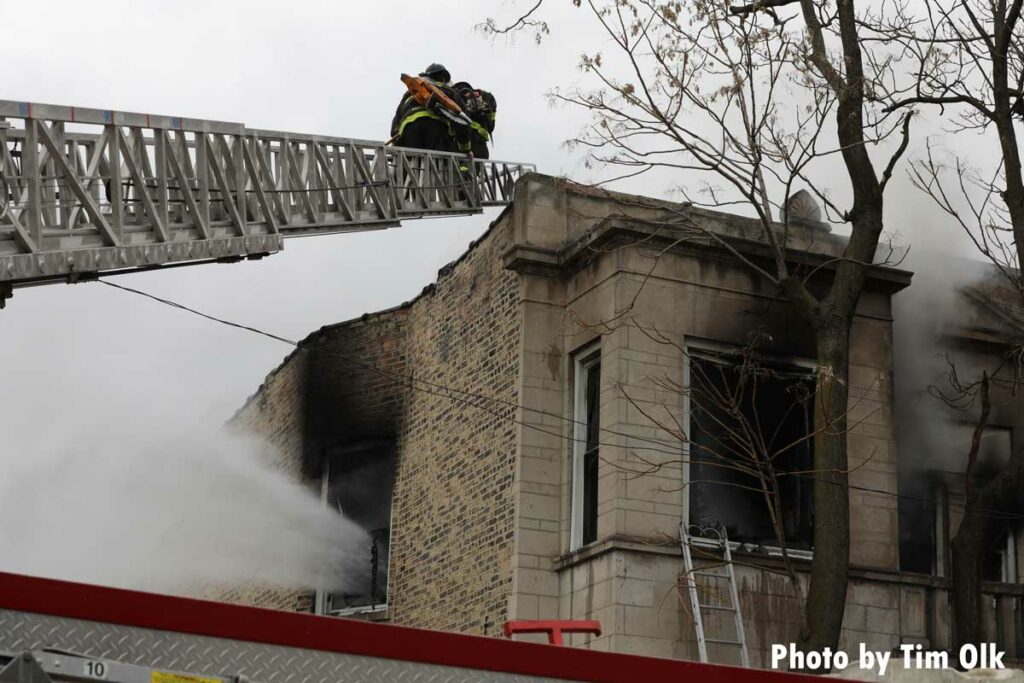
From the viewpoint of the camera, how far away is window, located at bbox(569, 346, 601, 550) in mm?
14836

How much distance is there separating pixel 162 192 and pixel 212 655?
7405 mm

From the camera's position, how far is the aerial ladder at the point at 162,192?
1001 cm

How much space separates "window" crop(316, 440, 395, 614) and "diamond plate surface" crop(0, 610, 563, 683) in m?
12.7

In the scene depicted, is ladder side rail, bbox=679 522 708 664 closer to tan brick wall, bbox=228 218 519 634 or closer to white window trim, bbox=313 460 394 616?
tan brick wall, bbox=228 218 519 634

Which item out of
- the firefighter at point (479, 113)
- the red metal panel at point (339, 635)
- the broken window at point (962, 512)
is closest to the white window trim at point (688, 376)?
the broken window at point (962, 512)

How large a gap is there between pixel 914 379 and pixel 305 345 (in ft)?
24.2

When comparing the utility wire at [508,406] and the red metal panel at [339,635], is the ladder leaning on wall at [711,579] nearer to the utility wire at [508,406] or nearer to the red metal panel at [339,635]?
the utility wire at [508,406]

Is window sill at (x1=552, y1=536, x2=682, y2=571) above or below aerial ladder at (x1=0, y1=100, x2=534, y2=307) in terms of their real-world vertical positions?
below

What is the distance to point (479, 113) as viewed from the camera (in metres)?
18.5

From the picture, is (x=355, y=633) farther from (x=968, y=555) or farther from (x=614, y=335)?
(x=968, y=555)

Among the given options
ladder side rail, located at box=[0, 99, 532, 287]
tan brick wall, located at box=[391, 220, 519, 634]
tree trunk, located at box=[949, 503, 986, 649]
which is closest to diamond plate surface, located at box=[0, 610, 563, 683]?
ladder side rail, located at box=[0, 99, 532, 287]

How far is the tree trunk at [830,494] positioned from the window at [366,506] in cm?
538

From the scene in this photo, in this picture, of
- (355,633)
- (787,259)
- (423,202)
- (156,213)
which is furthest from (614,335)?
(355,633)

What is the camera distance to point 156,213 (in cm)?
1148
